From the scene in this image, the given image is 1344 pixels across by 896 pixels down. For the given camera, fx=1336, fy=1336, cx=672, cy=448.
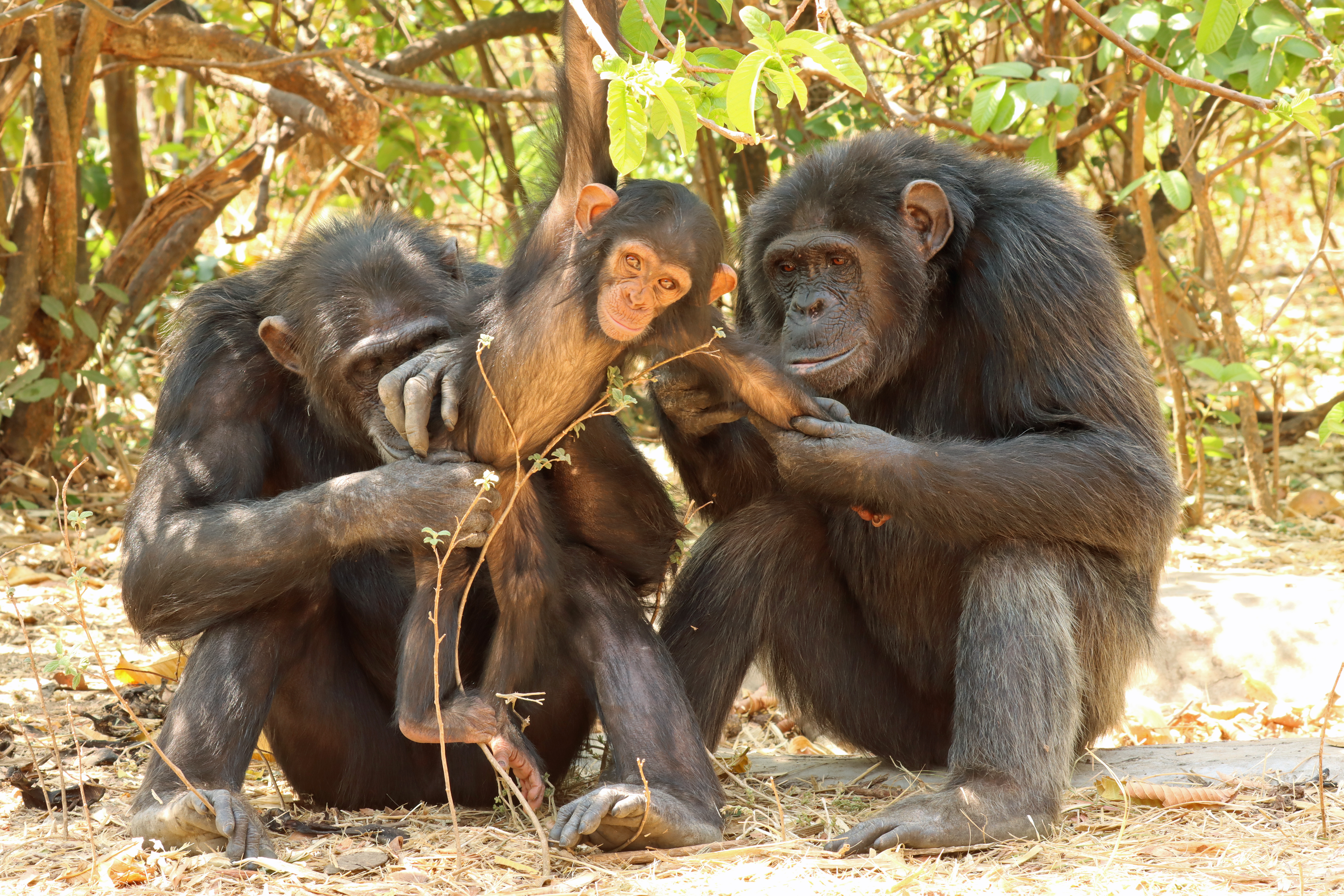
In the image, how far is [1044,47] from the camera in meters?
7.06

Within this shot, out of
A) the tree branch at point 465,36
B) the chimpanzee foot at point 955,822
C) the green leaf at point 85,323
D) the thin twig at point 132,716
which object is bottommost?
the chimpanzee foot at point 955,822

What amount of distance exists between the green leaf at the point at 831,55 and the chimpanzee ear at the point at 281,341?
183 centimetres

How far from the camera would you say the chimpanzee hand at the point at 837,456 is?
12.9 ft

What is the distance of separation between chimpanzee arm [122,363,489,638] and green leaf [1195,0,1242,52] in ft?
8.25

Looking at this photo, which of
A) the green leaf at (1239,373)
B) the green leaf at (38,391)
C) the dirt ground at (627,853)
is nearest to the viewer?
the dirt ground at (627,853)

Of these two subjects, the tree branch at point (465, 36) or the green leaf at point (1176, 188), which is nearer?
the green leaf at point (1176, 188)

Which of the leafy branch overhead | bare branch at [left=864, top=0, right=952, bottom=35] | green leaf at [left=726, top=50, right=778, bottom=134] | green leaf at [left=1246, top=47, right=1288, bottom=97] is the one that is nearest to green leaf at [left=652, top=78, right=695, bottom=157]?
the leafy branch overhead

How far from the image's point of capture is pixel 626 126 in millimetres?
2916

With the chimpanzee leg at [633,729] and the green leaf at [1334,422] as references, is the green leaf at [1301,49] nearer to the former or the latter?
the green leaf at [1334,422]

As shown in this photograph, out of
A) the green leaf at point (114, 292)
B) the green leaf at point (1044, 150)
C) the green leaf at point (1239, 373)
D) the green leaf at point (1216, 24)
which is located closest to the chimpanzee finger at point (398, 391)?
the green leaf at point (1216, 24)

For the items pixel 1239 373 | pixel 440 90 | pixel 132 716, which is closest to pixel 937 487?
pixel 132 716

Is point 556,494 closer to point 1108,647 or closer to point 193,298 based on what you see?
point 193,298

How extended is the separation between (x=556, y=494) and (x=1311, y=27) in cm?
339

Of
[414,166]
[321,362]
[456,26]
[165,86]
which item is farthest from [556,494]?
[165,86]
